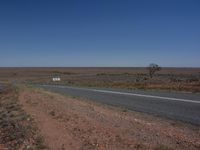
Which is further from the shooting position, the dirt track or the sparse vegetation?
the sparse vegetation

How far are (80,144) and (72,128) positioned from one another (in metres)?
1.93

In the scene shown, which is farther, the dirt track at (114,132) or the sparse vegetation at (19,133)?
the sparse vegetation at (19,133)

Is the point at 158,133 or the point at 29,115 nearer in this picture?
the point at 158,133

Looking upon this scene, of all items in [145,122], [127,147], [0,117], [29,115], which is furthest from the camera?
[0,117]

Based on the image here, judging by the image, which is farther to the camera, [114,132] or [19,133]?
[19,133]

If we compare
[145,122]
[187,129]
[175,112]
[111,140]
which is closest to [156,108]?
[175,112]

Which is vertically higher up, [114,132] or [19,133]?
[114,132]

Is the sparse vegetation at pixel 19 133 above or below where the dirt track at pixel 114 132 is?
below

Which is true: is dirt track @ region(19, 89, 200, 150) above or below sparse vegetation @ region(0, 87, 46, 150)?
above

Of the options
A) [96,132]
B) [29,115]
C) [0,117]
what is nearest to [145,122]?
[96,132]

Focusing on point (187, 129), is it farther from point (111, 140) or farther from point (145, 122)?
point (111, 140)

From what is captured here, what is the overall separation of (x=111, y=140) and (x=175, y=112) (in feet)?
18.5

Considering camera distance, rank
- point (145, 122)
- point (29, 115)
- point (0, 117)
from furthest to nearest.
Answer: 1. point (0, 117)
2. point (29, 115)
3. point (145, 122)

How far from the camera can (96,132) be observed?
29.8 ft
